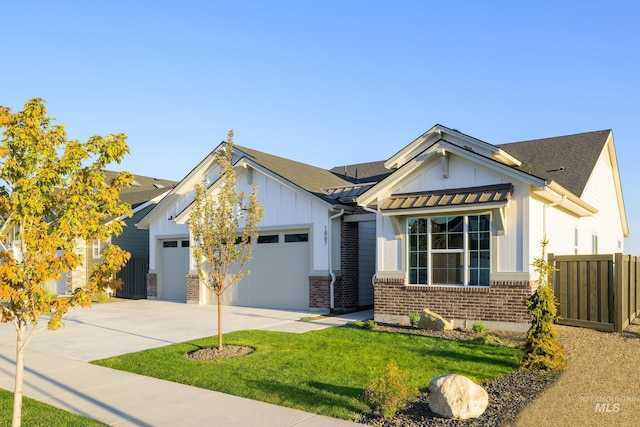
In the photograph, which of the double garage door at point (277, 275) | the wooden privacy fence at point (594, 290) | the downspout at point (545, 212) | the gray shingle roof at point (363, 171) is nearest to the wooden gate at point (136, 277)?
the double garage door at point (277, 275)

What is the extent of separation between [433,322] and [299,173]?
8.88 metres

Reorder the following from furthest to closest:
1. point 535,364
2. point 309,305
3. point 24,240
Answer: point 309,305
point 535,364
point 24,240

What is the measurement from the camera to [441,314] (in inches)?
507

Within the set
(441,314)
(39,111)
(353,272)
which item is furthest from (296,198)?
(39,111)

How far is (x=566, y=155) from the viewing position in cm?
1892

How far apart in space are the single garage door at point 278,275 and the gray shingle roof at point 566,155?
778 cm

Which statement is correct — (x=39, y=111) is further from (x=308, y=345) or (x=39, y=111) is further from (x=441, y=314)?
(x=441, y=314)

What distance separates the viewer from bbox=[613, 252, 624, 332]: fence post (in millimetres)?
11758

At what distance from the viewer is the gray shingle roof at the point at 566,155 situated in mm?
17297

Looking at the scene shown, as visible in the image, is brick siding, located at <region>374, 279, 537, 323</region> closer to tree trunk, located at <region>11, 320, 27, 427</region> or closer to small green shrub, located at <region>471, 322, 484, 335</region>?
small green shrub, located at <region>471, 322, 484, 335</region>

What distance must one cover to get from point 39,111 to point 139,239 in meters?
21.0

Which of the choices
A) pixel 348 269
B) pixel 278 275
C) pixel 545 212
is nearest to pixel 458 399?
pixel 545 212

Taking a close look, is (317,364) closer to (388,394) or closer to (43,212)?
(388,394)

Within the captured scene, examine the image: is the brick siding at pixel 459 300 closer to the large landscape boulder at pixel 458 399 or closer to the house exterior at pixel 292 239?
the house exterior at pixel 292 239
